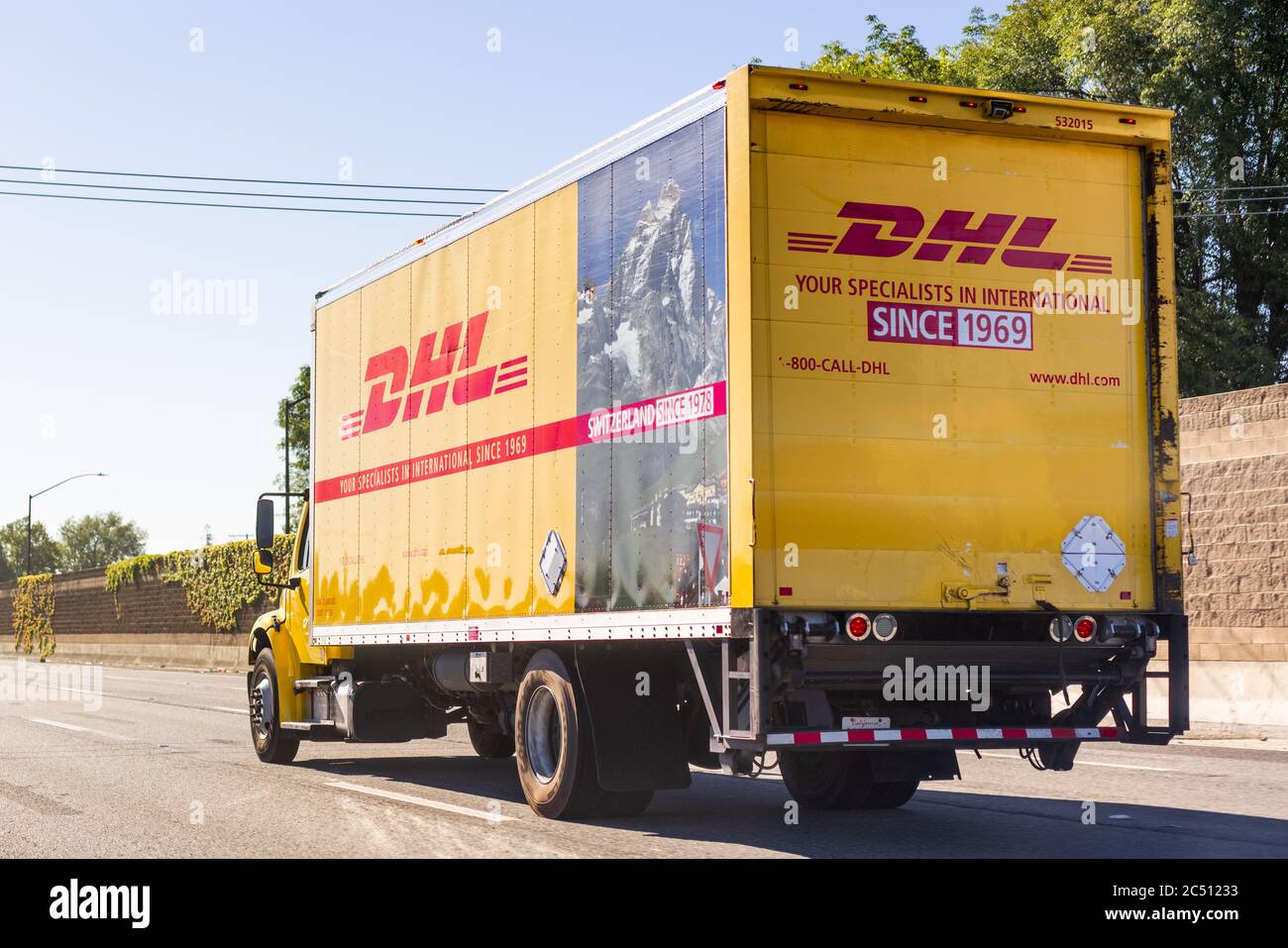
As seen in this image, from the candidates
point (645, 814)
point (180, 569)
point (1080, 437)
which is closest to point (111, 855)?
point (645, 814)

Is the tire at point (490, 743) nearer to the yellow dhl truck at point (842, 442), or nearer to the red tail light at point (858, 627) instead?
the yellow dhl truck at point (842, 442)

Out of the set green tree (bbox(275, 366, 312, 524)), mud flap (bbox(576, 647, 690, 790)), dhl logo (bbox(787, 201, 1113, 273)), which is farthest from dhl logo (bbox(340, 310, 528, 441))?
green tree (bbox(275, 366, 312, 524))

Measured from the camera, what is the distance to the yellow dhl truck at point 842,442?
9047 mm

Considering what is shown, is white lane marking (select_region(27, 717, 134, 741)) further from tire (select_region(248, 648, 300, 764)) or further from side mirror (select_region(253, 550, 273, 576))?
side mirror (select_region(253, 550, 273, 576))

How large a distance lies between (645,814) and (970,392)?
3.99 meters

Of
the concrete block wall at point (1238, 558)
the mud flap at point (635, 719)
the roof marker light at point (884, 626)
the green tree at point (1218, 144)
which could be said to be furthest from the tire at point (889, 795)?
the green tree at point (1218, 144)

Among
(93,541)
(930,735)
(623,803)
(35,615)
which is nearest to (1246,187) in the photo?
(623,803)

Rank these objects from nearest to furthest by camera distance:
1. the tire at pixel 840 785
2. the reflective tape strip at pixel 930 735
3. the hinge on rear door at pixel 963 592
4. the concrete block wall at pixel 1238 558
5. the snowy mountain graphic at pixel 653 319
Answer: the reflective tape strip at pixel 930 735
the hinge on rear door at pixel 963 592
the snowy mountain graphic at pixel 653 319
the tire at pixel 840 785
the concrete block wall at pixel 1238 558

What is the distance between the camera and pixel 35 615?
249 ft

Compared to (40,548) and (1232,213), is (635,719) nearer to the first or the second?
(1232,213)

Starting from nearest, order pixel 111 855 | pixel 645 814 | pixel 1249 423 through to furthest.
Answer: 1. pixel 111 855
2. pixel 645 814
3. pixel 1249 423

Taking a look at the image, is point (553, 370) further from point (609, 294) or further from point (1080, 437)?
point (1080, 437)

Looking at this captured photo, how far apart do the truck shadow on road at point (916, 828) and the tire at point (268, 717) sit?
8.32 feet

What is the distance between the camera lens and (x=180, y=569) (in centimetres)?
5422
